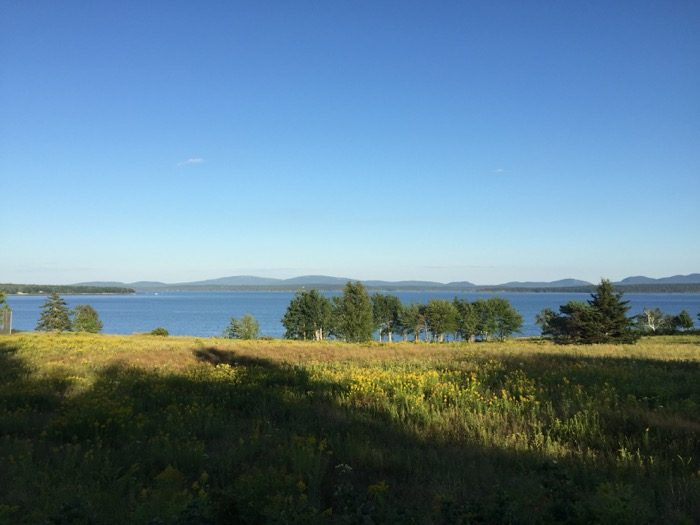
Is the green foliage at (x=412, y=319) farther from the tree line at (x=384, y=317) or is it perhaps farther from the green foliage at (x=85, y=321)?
the green foliage at (x=85, y=321)

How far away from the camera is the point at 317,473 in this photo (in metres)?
4.93

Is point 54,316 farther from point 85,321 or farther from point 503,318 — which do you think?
point 503,318

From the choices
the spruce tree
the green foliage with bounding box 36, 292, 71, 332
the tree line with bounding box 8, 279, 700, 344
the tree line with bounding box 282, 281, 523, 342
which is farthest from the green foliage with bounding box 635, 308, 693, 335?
the green foliage with bounding box 36, 292, 71, 332

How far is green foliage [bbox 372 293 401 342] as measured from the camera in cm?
10725

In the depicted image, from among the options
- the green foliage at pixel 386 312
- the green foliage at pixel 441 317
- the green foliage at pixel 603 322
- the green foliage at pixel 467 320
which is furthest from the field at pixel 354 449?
the green foliage at pixel 386 312

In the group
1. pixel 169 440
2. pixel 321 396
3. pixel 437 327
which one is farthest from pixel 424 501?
pixel 437 327

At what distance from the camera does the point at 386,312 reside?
107750mm

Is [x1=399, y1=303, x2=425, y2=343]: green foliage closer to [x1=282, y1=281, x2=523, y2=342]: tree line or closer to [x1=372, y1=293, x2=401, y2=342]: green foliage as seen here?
[x1=282, y1=281, x2=523, y2=342]: tree line

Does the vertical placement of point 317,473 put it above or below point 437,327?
above

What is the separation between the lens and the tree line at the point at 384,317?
275ft

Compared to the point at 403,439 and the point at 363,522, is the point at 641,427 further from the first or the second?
the point at 363,522

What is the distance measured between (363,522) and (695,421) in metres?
6.13

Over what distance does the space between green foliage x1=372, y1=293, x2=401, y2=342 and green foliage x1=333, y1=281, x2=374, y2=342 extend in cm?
2087

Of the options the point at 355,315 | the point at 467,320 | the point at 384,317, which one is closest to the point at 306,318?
the point at 355,315
